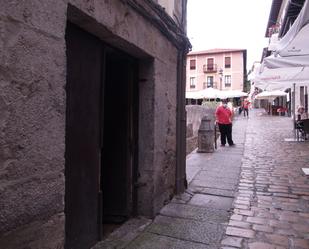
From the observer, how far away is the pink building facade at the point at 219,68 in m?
66.4

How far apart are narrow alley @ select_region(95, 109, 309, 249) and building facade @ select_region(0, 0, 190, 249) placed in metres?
0.38

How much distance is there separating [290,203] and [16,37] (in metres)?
4.79

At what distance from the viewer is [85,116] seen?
3.59 metres

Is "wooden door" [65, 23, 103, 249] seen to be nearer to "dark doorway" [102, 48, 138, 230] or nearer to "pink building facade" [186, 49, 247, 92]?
"dark doorway" [102, 48, 138, 230]

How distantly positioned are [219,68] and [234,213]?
63.9 m

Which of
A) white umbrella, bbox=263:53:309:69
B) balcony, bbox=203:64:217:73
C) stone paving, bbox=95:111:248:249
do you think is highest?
balcony, bbox=203:64:217:73

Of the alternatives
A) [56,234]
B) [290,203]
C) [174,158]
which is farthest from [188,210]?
[56,234]

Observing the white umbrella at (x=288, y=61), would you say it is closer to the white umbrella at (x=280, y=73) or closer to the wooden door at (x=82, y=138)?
the white umbrella at (x=280, y=73)

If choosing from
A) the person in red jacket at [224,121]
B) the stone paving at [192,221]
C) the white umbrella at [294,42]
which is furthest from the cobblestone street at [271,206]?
the person in red jacket at [224,121]

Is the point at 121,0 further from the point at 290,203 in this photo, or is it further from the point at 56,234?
the point at 290,203

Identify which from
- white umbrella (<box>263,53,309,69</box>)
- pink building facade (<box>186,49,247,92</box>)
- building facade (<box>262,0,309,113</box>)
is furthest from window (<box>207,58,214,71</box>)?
white umbrella (<box>263,53,309,69</box>)

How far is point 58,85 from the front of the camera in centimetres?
265

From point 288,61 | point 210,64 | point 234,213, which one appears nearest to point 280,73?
point 288,61

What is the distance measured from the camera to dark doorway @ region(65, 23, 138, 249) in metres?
3.40
